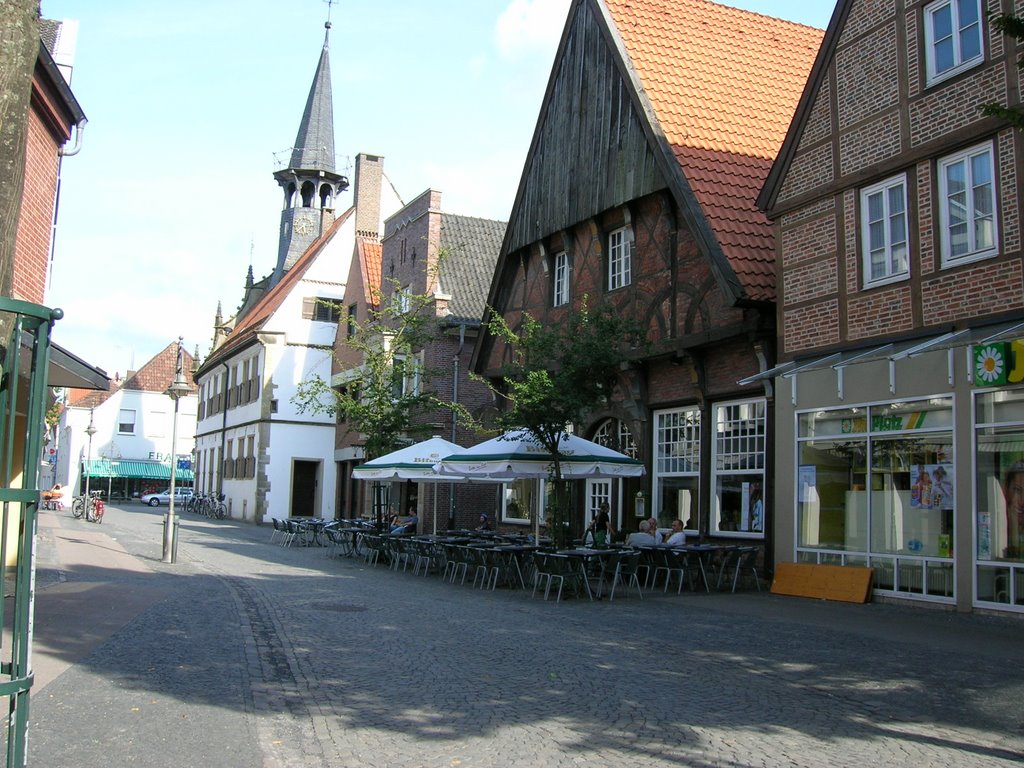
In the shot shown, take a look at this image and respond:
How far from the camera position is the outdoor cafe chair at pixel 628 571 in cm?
1598

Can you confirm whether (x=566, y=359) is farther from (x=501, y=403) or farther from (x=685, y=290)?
(x=501, y=403)

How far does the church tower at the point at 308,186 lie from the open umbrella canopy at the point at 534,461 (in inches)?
1556

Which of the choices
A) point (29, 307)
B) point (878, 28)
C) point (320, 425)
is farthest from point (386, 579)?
point (320, 425)

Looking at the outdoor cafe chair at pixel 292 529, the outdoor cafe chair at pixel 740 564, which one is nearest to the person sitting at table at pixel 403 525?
the outdoor cafe chair at pixel 292 529

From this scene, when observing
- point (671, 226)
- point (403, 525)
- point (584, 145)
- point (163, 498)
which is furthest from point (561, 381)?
point (163, 498)

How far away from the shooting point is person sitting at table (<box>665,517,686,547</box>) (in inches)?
678

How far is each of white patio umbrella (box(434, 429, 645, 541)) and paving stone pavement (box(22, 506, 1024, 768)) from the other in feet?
7.57

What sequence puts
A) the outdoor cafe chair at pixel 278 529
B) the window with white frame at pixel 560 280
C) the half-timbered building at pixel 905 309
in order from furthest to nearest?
the outdoor cafe chair at pixel 278 529 → the window with white frame at pixel 560 280 → the half-timbered building at pixel 905 309

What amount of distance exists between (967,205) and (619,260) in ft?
30.3

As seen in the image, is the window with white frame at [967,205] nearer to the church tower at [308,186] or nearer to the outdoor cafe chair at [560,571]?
the outdoor cafe chair at [560,571]

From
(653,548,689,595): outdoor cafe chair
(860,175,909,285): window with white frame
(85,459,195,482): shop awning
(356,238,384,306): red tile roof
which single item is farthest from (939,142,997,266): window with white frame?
(85,459,195,482): shop awning

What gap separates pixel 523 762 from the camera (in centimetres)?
623

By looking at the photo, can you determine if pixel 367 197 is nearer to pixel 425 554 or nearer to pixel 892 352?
pixel 425 554

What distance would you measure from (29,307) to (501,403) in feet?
79.6
